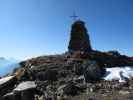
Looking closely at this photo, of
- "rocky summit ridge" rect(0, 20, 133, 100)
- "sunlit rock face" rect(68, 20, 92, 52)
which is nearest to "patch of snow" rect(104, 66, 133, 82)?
"rocky summit ridge" rect(0, 20, 133, 100)

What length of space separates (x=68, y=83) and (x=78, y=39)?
3548 cm

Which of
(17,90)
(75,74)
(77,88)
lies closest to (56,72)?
(75,74)

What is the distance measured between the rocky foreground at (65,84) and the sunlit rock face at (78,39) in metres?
18.9

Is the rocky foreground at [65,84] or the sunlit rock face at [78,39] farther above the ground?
the sunlit rock face at [78,39]

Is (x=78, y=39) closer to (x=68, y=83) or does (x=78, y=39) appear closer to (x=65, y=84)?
(x=65, y=84)

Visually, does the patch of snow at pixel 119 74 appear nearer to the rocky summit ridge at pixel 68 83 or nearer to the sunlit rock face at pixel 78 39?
the rocky summit ridge at pixel 68 83

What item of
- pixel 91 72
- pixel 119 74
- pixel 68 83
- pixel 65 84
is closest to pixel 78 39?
pixel 119 74

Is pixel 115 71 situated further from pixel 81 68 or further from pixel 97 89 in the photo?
pixel 97 89

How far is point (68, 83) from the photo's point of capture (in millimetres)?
24703

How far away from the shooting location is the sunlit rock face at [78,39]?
59.0 meters

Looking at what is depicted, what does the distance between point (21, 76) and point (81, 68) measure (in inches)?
361

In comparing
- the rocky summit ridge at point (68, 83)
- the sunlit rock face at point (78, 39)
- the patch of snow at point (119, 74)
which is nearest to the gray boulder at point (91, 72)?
the rocky summit ridge at point (68, 83)

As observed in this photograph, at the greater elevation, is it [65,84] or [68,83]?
[68,83]

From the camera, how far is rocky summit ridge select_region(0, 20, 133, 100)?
69.5 ft
